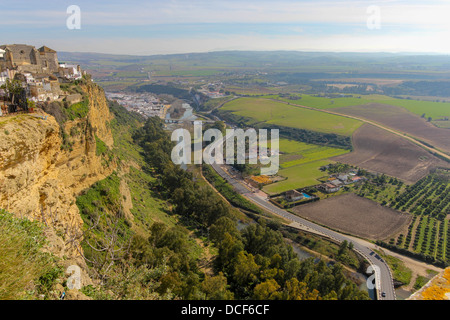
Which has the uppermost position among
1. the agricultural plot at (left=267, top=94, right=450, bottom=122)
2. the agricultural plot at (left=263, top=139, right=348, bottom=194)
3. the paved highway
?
the agricultural plot at (left=267, top=94, right=450, bottom=122)

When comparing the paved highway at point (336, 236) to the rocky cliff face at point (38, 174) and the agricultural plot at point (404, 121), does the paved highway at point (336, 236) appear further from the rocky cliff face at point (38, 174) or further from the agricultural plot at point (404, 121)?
the agricultural plot at point (404, 121)

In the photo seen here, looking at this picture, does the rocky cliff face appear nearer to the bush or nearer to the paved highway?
the bush

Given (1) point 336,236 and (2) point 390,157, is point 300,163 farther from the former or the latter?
(1) point 336,236

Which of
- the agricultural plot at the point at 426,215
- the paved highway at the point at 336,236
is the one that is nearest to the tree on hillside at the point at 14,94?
the paved highway at the point at 336,236

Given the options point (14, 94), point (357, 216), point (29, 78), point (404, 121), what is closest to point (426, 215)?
point (357, 216)

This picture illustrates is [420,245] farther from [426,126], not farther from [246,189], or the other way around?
[426,126]

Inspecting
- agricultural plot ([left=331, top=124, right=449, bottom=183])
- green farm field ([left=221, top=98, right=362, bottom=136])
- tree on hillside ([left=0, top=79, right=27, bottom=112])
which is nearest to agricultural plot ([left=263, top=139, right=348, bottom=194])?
agricultural plot ([left=331, top=124, right=449, bottom=183])
